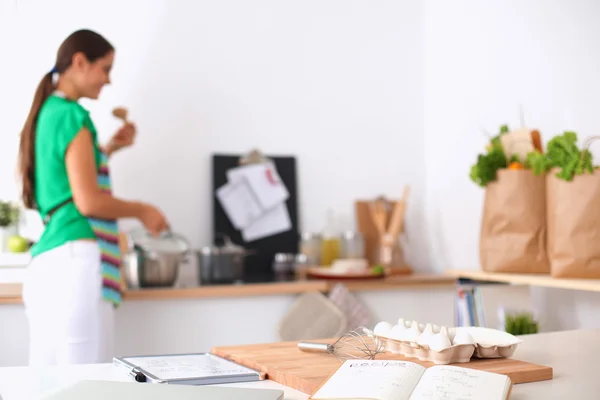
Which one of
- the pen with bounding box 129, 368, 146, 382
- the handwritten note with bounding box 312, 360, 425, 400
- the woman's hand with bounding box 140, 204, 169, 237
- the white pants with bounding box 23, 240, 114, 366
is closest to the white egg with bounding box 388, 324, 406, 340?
the handwritten note with bounding box 312, 360, 425, 400

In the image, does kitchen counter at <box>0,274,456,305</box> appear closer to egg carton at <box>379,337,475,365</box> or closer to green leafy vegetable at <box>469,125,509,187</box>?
green leafy vegetable at <box>469,125,509,187</box>

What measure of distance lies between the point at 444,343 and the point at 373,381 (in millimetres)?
224

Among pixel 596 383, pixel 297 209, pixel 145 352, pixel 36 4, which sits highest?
pixel 36 4

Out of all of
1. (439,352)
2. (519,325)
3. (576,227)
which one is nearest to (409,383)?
(439,352)

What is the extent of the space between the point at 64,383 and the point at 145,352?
1.46 metres

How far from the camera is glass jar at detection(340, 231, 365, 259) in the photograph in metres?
3.07

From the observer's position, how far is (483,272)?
221 centimetres

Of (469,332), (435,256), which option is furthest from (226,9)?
(469,332)

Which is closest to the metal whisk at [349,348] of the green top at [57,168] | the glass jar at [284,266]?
the green top at [57,168]

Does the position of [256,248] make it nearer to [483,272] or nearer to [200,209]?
[200,209]

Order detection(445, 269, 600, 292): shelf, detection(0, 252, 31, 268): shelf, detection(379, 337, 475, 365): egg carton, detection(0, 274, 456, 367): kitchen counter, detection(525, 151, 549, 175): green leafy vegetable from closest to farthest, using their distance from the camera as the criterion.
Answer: detection(379, 337, 475, 365): egg carton → detection(445, 269, 600, 292): shelf → detection(525, 151, 549, 175): green leafy vegetable → detection(0, 274, 456, 367): kitchen counter → detection(0, 252, 31, 268): shelf

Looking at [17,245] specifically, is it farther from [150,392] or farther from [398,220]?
[150,392]

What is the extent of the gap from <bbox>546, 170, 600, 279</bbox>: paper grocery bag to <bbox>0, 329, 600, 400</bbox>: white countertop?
38 cm

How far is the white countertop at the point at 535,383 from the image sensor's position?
1.06 m
